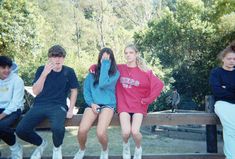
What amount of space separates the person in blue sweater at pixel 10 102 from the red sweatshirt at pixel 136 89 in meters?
1.19

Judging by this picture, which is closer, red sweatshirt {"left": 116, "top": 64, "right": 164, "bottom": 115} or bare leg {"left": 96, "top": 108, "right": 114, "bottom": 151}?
bare leg {"left": 96, "top": 108, "right": 114, "bottom": 151}

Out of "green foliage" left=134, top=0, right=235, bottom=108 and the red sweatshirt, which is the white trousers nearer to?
the red sweatshirt

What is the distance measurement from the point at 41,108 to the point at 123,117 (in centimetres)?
95

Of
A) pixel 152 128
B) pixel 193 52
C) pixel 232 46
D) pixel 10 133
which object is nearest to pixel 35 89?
pixel 10 133

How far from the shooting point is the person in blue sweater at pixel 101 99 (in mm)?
4160

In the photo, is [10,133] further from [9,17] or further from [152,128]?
[9,17]

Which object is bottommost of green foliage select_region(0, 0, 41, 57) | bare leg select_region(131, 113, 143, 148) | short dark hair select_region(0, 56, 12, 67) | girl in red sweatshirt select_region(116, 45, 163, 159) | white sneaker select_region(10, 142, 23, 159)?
white sneaker select_region(10, 142, 23, 159)

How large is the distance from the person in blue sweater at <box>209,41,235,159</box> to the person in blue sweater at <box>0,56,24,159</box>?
232 cm

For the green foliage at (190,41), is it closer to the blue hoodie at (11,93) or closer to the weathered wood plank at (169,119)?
the weathered wood plank at (169,119)

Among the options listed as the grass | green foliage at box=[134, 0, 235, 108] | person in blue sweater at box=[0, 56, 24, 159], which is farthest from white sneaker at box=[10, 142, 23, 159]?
green foliage at box=[134, 0, 235, 108]

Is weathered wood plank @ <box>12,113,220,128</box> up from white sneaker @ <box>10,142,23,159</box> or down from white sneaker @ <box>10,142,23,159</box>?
up

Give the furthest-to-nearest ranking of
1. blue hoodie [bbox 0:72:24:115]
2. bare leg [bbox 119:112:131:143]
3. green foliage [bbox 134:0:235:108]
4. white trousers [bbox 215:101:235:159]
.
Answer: green foliage [bbox 134:0:235:108]
blue hoodie [bbox 0:72:24:115]
bare leg [bbox 119:112:131:143]
white trousers [bbox 215:101:235:159]

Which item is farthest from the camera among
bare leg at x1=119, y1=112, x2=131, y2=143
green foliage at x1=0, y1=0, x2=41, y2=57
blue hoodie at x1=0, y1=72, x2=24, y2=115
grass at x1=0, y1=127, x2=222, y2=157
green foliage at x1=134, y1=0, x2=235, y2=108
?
green foliage at x1=134, y1=0, x2=235, y2=108

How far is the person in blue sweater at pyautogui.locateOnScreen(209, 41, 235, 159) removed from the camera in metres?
4.07
